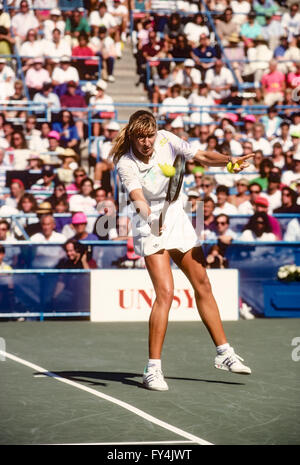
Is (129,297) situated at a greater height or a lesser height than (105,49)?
lesser

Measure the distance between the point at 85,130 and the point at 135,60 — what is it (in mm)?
3566

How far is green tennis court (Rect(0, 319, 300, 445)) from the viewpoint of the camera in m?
5.70

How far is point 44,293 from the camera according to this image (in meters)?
12.0

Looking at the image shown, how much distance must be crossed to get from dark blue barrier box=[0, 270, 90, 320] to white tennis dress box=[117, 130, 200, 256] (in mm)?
4864

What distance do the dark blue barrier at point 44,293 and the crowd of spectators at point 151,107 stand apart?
1.09 feet

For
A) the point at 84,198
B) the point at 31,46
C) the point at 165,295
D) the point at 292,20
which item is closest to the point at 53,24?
the point at 31,46

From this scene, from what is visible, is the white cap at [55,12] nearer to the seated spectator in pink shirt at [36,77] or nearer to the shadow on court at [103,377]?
the seated spectator in pink shirt at [36,77]

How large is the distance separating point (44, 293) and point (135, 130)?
540cm

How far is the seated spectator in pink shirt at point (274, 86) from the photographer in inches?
769

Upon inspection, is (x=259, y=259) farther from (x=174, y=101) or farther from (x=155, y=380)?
(x=174, y=101)

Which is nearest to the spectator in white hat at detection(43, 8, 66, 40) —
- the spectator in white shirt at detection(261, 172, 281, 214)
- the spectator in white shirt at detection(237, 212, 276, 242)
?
the spectator in white shirt at detection(261, 172, 281, 214)

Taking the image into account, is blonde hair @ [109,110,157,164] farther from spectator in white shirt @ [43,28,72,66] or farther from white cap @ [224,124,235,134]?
spectator in white shirt @ [43,28,72,66]

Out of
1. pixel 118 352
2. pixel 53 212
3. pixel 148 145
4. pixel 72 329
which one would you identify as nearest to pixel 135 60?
pixel 53 212

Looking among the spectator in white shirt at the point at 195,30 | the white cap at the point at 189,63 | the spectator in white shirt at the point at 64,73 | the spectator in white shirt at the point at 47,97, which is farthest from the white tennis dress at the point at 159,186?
the spectator in white shirt at the point at 195,30
